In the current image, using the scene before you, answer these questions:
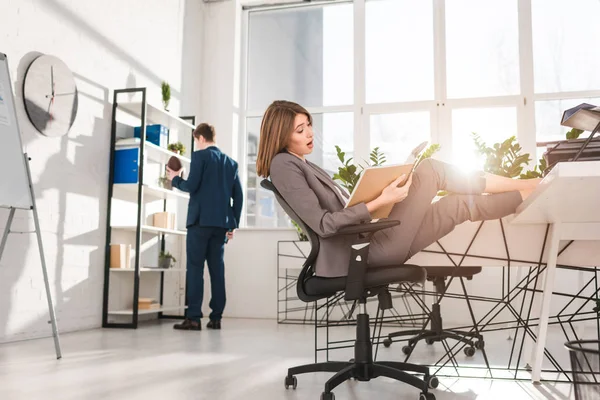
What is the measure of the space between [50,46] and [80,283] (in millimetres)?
1538

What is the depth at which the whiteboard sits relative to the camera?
2650 millimetres

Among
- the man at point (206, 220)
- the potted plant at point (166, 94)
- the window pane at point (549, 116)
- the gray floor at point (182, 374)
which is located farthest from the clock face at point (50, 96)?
the window pane at point (549, 116)

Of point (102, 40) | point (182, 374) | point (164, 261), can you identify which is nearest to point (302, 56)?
point (102, 40)

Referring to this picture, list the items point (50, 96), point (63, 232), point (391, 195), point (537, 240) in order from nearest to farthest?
point (391, 195) → point (537, 240) → point (50, 96) → point (63, 232)

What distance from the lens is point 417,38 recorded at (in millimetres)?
5402

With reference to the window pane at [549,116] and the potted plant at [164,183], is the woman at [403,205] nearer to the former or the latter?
the potted plant at [164,183]

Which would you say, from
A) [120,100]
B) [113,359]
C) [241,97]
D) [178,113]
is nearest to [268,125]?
[113,359]

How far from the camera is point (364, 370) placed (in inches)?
71.9

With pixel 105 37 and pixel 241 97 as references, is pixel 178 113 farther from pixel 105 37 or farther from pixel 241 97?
pixel 105 37

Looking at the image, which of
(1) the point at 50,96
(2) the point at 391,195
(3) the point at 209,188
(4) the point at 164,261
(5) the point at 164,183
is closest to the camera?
(2) the point at 391,195

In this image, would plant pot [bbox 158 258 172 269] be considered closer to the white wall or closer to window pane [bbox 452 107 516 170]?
the white wall

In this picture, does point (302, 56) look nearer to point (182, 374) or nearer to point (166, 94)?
point (166, 94)

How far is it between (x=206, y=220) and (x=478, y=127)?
262 centimetres

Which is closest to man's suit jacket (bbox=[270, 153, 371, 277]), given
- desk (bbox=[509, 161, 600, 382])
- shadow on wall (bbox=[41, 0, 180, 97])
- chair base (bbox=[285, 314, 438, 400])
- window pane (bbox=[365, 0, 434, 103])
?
chair base (bbox=[285, 314, 438, 400])
